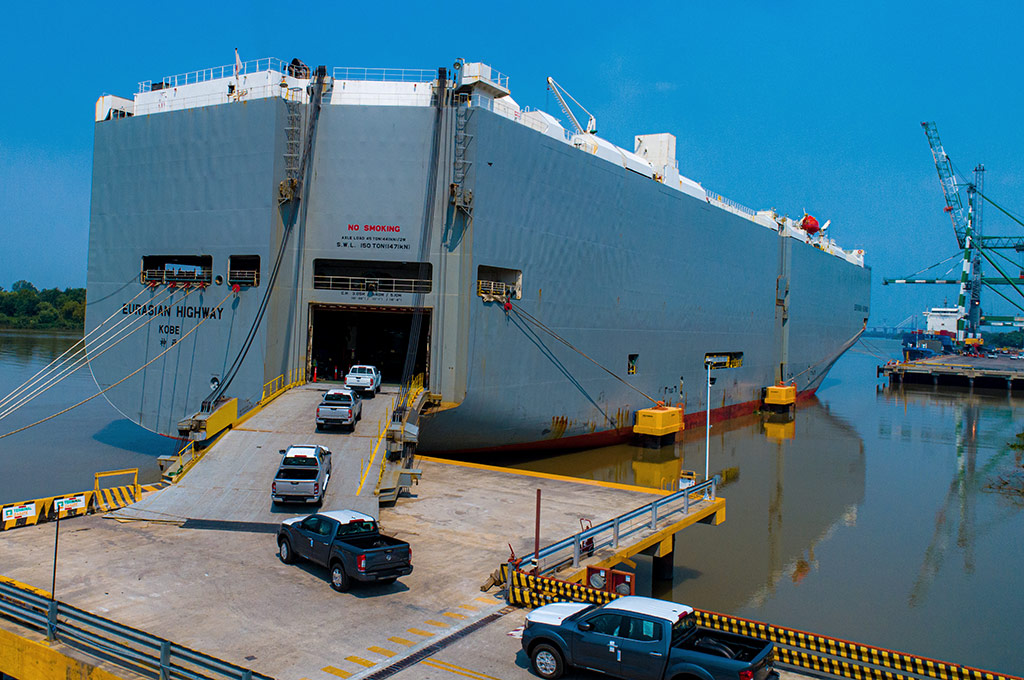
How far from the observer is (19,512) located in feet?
56.9

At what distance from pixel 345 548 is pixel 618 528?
6.45 meters

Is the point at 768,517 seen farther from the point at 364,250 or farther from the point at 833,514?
the point at 364,250

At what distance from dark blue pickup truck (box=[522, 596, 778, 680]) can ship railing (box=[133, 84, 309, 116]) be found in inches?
1029

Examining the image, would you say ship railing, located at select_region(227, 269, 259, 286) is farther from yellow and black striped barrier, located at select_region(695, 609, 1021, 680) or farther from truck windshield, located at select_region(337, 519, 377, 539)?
yellow and black striped barrier, located at select_region(695, 609, 1021, 680)

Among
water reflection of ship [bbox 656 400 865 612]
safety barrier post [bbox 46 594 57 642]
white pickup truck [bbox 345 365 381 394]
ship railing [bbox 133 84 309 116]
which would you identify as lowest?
water reflection of ship [bbox 656 400 865 612]

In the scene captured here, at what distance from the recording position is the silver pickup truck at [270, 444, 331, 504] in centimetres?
1878

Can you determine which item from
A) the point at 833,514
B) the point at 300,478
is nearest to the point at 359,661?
the point at 300,478

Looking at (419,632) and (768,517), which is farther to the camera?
(768,517)

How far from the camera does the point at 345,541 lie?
14.8 meters

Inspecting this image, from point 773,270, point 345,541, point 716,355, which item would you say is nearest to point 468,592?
point 345,541

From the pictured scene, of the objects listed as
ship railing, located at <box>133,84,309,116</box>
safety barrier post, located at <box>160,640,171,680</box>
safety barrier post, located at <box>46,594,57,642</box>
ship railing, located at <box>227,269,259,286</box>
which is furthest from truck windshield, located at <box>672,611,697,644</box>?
ship railing, located at <box>133,84,309,116</box>

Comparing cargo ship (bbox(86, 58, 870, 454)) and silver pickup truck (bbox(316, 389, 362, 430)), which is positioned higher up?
cargo ship (bbox(86, 58, 870, 454))

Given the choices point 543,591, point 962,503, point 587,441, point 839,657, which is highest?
point 839,657

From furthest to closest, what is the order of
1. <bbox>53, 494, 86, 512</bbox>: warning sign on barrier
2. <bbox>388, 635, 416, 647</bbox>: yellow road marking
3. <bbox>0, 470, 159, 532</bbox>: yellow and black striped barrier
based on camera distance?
<bbox>53, 494, 86, 512</bbox>: warning sign on barrier < <bbox>0, 470, 159, 532</bbox>: yellow and black striped barrier < <bbox>388, 635, 416, 647</bbox>: yellow road marking
